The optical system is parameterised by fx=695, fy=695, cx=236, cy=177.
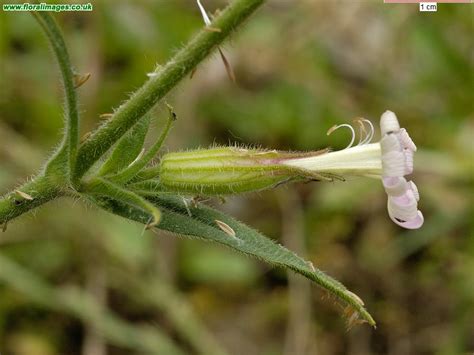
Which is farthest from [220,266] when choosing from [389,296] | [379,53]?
[379,53]

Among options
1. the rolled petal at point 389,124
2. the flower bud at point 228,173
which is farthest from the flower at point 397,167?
the flower bud at point 228,173

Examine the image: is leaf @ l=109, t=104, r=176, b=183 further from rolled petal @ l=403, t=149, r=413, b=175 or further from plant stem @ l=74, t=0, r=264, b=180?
rolled petal @ l=403, t=149, r=413, b=175

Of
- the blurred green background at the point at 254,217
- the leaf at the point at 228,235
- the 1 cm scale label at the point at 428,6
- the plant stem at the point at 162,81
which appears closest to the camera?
the plant stem at the point at 162,81

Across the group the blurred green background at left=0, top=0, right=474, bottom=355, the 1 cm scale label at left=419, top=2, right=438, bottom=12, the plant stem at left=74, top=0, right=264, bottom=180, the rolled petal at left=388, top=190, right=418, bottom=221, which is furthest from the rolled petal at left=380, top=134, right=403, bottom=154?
the 1 cm scale label at left=419, top=2, right=438, bottom=12

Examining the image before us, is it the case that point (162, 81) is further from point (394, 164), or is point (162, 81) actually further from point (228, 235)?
point (394, 164)

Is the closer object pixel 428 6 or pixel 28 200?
pixel 28 200

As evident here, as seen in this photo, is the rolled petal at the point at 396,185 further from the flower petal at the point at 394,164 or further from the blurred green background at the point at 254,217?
the blurred green background at the point at 254,217

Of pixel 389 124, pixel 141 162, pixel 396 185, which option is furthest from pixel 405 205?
pixel 141 162
